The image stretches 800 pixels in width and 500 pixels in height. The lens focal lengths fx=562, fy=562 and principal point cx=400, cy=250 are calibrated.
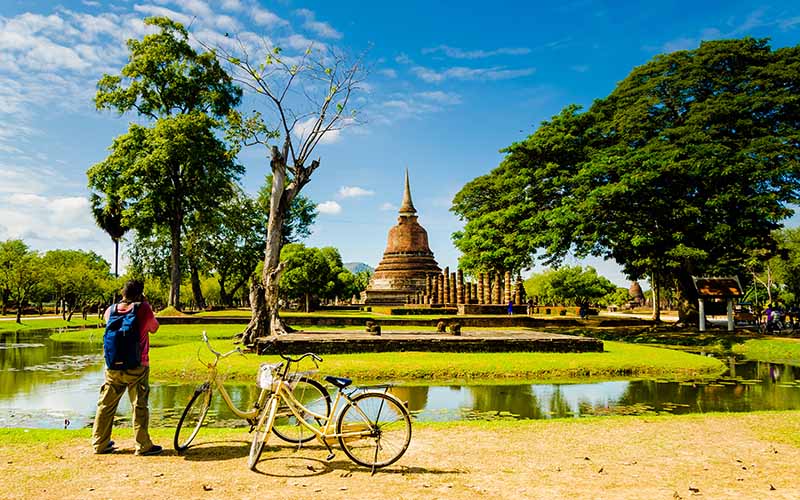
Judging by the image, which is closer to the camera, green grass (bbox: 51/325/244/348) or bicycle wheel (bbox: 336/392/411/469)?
bicycle wheel (bbox: 336/392/411/469)

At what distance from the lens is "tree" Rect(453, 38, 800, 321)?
20766 millimetres

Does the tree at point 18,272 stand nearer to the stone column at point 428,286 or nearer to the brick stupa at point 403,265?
the brick stupa at point 403,265

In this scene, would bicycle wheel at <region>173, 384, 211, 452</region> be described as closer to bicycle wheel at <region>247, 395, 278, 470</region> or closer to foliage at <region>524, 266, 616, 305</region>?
bicycle wheel at <region>247, 395, 278, 470</region>

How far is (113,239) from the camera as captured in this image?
46.1 metres

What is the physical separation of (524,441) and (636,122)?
69.3 ft

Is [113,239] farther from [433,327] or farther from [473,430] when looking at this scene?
[473,430]

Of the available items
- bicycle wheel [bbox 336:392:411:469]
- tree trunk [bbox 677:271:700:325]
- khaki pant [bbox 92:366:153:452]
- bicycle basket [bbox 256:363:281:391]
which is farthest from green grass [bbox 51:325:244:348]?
tree trunk [bbox 677:271:700:325]

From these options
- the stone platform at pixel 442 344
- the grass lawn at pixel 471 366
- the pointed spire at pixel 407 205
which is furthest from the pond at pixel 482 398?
the pointed spire at pixel 407 205

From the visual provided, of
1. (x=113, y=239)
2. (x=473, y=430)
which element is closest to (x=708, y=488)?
(x=473, y=430)

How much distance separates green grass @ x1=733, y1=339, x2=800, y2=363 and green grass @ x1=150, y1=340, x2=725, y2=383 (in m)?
4.28

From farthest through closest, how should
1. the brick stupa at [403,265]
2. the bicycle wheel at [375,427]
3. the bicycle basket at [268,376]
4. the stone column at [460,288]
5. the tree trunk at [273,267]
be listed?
the brick stupa at [403,265]
the stone column at [460,288]
the tree trunk at [273,267]
the bicycle basket at [268,376]
the bicycle wheel at [375,427]

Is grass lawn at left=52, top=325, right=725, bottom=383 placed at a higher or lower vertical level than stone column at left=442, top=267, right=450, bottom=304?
lower

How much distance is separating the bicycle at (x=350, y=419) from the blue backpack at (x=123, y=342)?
1.32 metres

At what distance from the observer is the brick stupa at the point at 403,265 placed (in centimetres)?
5062
